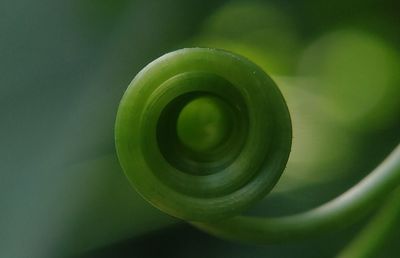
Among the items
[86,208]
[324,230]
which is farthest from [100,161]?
[324,230]

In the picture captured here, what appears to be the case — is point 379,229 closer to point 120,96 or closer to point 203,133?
point 203,133

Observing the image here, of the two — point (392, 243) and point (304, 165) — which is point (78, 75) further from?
point (392, 243)

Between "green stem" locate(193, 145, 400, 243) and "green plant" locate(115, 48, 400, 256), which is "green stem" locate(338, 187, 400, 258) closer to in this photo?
"green stem" locate(193, 145, 400, 243)

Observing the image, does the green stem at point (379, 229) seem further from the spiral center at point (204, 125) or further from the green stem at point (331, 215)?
the spiral center at point (204, 125)

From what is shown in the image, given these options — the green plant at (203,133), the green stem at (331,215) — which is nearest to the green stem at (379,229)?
the green stem at (331,215)

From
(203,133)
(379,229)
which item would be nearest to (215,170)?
(203,133)

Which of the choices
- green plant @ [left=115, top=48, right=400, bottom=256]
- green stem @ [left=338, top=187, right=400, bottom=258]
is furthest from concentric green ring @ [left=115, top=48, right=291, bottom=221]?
green stem @ [left=338, top=187, right=400, bottom=258]
